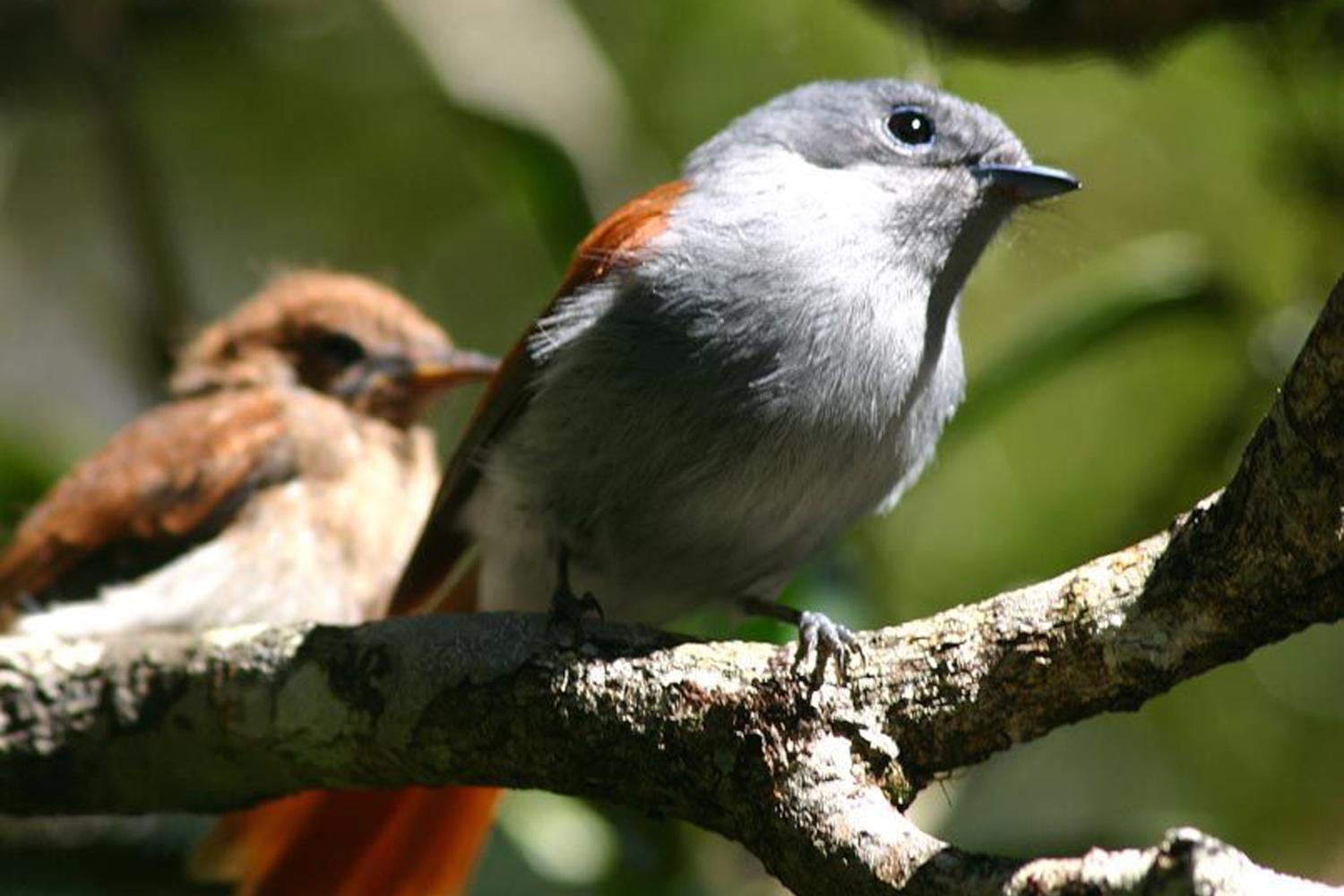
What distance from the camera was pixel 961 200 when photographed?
349 centimetres

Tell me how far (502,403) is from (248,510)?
151cm

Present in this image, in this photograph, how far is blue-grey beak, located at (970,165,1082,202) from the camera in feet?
11.1

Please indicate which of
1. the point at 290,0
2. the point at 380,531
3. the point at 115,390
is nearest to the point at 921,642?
the point at 380,531

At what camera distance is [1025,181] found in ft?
11.3

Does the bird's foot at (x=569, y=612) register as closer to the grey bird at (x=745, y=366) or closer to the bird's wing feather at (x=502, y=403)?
the grey bird at (x=745, y=366)

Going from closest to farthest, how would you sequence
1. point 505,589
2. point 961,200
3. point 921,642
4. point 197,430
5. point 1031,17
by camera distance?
1. point 921,642
2. point 961,200
3. point 505,589
4. point 1031,17
5. point 197,430

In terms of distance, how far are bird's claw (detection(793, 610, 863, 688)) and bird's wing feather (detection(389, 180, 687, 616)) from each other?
945 mm

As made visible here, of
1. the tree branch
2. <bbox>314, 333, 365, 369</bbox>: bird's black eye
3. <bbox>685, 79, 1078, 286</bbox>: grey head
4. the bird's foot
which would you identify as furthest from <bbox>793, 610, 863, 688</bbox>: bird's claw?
<bbox>314, 333, 365, 369</bbox>: bird's black eye

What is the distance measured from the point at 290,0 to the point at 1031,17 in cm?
286

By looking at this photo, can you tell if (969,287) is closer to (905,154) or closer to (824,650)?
(905,154)

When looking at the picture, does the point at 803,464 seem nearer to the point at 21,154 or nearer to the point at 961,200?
the point at 961,200

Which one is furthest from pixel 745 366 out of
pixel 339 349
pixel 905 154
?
pixel 339 349

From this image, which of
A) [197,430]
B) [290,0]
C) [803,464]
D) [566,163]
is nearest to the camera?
[803,464]

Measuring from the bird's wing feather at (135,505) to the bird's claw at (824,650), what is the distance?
2524 millimetres
